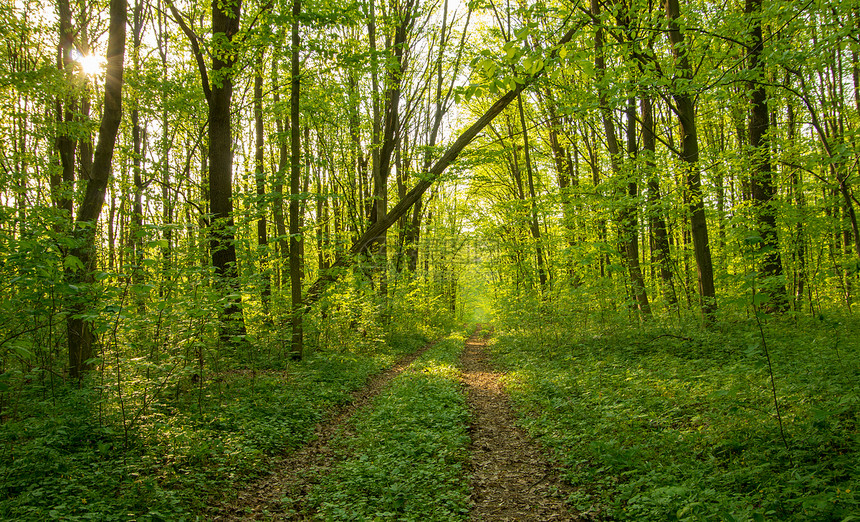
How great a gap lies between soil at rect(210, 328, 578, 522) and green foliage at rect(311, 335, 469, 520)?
0.21 metres

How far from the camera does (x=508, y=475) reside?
519 centimetres

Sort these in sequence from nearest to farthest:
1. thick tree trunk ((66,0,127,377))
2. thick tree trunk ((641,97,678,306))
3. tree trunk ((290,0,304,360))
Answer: thick tree trunk ((66,0,127,377)) < thick tree trunk ((641,97,678,306)) < tree trunk ((290,0,304,360))

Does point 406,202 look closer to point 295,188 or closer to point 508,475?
point 295,188

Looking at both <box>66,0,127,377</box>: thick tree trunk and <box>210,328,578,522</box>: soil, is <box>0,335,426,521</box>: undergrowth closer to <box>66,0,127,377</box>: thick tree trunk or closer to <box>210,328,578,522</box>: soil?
<box>210,328,578,522</box>: soil

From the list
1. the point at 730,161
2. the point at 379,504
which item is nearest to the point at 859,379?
the point at 730,161

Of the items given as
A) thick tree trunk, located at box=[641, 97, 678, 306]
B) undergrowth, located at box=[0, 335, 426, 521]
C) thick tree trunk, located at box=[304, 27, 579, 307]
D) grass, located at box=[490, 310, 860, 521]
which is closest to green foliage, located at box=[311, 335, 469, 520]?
undergrowth, located at box=[0, 335, 426, 521]

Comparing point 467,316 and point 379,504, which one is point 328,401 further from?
point 467,316

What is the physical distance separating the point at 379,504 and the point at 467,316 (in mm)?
39795

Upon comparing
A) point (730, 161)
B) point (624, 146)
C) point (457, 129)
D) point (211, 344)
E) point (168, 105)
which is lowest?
point (211, 344)

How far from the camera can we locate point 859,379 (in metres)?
5.07

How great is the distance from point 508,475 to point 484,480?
342mm

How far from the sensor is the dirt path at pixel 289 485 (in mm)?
4383

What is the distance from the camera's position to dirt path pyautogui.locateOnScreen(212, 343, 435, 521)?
438cm

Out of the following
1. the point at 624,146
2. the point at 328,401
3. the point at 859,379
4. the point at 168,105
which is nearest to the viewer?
the point at 859,379
